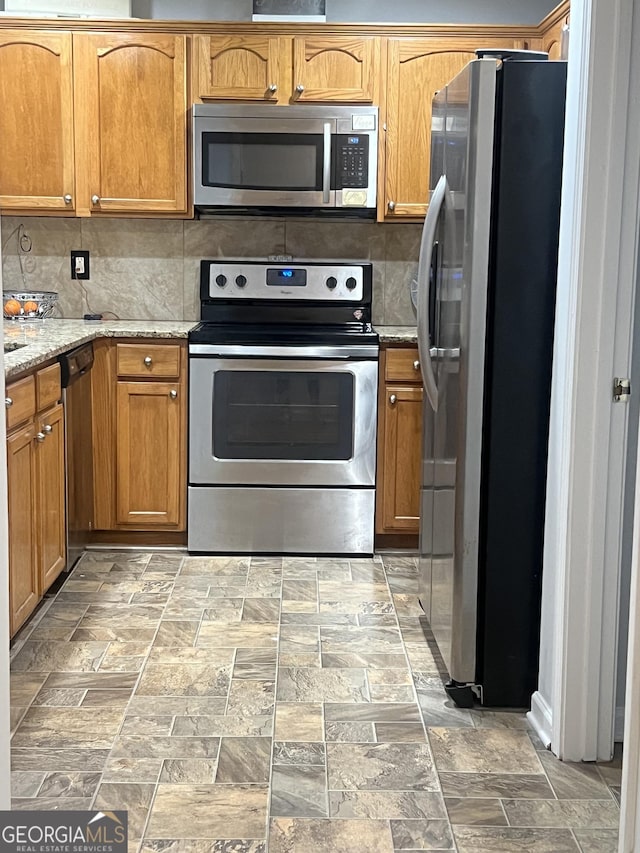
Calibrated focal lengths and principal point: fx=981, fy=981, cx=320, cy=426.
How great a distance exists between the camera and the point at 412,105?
4.23 metres

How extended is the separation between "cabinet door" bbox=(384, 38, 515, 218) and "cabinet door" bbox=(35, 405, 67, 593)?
1.77 meters

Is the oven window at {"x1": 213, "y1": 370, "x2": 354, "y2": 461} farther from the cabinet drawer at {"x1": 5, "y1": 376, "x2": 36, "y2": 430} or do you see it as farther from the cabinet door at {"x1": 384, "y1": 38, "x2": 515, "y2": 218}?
the cabinet drawer at {"x1": 5, "y1": 376, "x2": 36, "y2": 430}

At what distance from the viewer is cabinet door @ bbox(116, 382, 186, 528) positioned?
4145 millimetres

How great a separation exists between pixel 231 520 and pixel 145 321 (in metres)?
1.09

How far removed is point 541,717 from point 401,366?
6.11ft

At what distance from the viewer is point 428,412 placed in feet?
10.4

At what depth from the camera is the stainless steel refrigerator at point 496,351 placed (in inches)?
100

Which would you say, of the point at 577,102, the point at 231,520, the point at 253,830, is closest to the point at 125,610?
the point at 231,520

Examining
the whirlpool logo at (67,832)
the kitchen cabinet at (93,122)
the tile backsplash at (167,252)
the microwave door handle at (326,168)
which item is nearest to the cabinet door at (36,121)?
the kitchen cabinet at (93,122)

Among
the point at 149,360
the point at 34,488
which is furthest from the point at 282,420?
the point at 34,488

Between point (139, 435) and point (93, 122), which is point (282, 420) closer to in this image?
point (139, 435)

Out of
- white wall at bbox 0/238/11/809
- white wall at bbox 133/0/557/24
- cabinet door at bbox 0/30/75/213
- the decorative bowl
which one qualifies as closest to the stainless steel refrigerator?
white wall at bbox 0/238/11/809

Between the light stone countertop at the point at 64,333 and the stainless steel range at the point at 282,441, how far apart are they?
19cm

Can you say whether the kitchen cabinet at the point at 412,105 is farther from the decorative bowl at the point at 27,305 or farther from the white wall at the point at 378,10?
the decorative bowl at the point at 27,305
